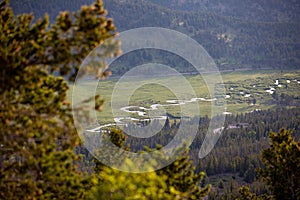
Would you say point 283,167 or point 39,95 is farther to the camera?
point 283,167

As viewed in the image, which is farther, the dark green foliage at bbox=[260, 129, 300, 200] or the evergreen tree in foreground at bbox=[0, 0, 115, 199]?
the dark green foliage at bbox=[260, 129, 300, 200]

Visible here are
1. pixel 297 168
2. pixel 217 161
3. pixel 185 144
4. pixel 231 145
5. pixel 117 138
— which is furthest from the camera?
pixel 231 145

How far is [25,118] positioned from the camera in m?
17.7

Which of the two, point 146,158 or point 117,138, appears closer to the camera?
point 146,158

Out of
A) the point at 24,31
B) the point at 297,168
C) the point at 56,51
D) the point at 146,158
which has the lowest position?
the point at 297,168

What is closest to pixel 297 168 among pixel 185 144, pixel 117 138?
pixel 185 144

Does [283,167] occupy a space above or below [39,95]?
below

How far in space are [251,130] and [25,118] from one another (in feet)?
483

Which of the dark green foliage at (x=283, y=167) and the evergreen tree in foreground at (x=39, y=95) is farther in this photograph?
the dark green foliage at (x=283, y=167)

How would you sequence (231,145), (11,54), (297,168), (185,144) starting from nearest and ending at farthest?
(11,54) → (185,144) → (297,168) → (231,145)

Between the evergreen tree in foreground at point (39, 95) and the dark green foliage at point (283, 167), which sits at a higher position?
the evergreen tree in foreground at point (39, 95)

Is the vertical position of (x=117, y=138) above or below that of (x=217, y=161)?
above

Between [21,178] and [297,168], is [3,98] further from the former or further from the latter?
[297,168]

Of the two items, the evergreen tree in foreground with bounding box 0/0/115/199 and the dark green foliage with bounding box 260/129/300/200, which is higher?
the evergreen tree in foreground with bounding box 0/0/115/199
